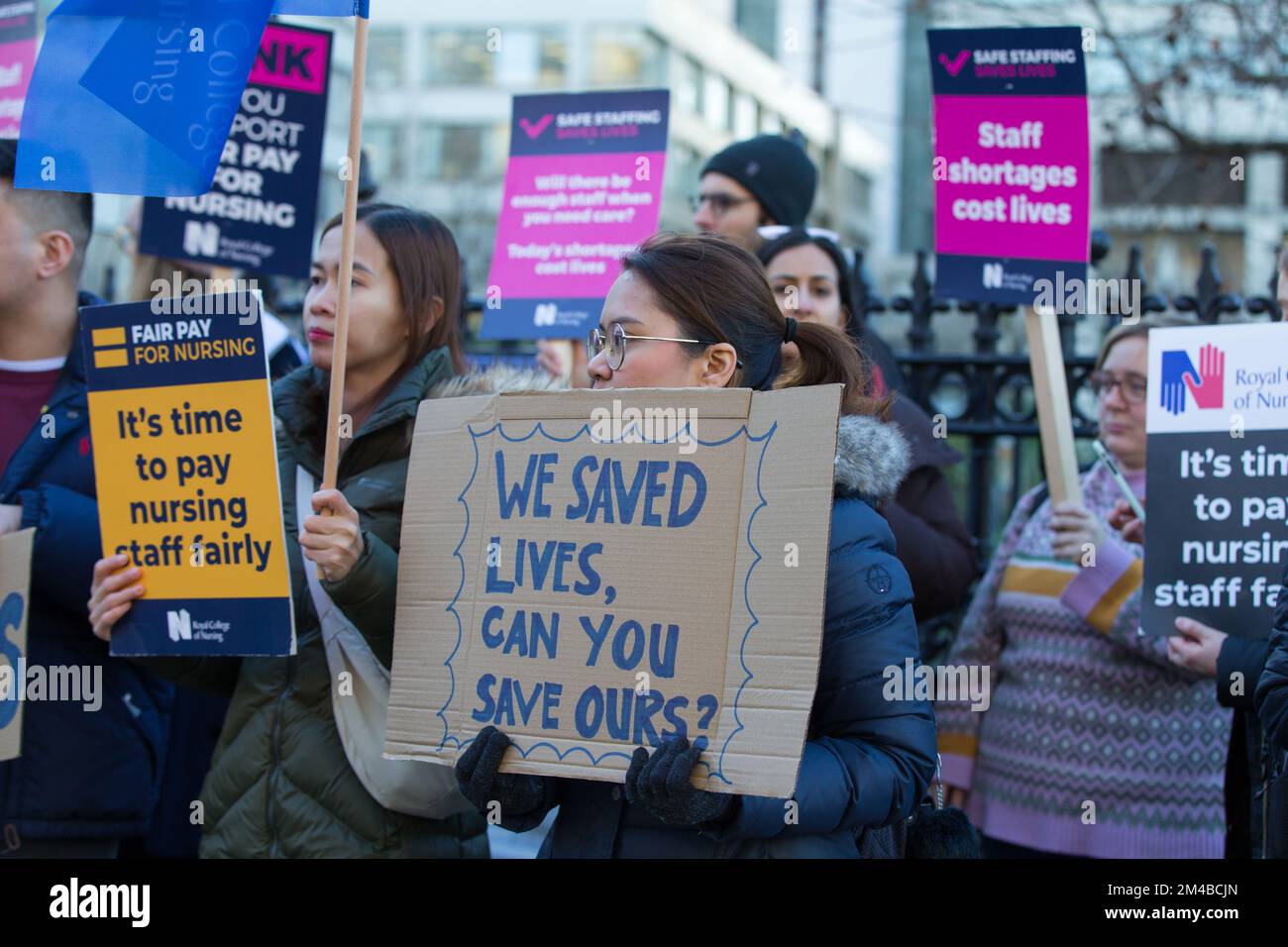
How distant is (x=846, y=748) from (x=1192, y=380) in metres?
1.61

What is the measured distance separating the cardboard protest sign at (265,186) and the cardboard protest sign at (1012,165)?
206cm

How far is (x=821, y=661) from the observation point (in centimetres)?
269

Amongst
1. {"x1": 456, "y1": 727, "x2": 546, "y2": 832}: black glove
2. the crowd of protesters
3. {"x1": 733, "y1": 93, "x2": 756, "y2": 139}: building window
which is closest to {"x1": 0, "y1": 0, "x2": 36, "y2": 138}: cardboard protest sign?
the crowd of protesters

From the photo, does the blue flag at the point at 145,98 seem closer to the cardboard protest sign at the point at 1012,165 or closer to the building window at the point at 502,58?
the cardboard protest sign at the point at 1012,165

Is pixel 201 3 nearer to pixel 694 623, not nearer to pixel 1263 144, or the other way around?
pixel 694 623

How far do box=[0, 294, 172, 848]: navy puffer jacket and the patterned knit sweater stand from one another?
2.29m

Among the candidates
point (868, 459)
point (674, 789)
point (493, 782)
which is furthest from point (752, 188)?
point (674, 789)

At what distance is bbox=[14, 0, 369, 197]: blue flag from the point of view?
323 centimetres

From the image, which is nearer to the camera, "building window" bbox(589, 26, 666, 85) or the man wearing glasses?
the man wearing glasses

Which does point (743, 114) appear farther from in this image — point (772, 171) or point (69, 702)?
point (69, 702)

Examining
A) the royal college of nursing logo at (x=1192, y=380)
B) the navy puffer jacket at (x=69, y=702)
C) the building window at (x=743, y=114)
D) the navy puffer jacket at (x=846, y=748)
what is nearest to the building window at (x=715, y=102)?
the building window at (x=743, y=114)

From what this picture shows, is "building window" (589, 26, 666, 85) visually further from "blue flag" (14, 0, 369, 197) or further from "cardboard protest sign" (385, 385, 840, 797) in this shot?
"cardboard protest sign" (385, 385, 840, 797)

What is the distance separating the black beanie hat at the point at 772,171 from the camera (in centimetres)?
538
